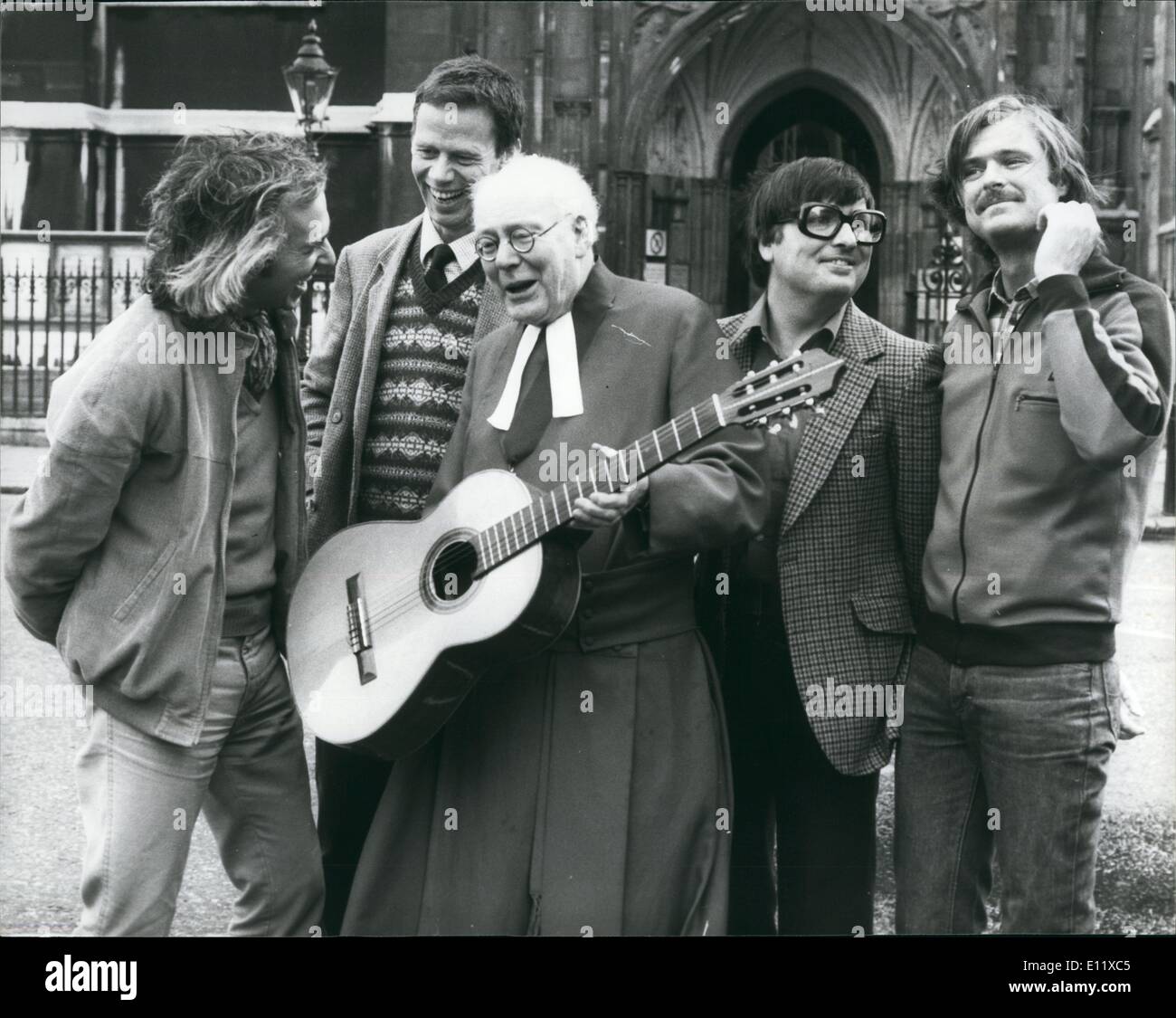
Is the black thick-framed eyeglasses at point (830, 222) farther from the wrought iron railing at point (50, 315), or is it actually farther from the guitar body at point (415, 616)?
the wrought iron railing at point (50, 315)

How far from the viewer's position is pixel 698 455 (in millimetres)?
3016

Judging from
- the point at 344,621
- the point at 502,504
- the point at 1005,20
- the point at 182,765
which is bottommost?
the point at 182,765

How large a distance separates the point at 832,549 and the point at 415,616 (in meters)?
0.89

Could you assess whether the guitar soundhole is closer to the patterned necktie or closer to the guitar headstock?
the guitar headstock

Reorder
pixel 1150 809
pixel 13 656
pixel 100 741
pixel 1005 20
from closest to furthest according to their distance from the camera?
pixel 100 741 → pixel 1150 809 → pixel 13 656 → pixel 1005 20

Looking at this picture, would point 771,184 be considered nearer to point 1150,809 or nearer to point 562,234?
point 562,234

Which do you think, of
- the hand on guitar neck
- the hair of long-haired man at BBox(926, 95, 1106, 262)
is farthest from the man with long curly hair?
the hair of long-haired man at BBox(926, 95, 1106, 262)

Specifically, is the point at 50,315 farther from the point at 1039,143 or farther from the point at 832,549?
the point at 1039,143

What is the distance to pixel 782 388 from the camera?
2836mm

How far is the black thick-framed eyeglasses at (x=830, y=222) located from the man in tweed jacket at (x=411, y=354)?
0.73m

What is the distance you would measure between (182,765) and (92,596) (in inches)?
15.0

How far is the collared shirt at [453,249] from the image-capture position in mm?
3629

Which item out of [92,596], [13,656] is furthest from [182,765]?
[13,656]

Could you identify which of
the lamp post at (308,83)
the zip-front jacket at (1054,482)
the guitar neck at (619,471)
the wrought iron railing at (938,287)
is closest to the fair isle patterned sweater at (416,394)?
the guitar neck at (619,471)
